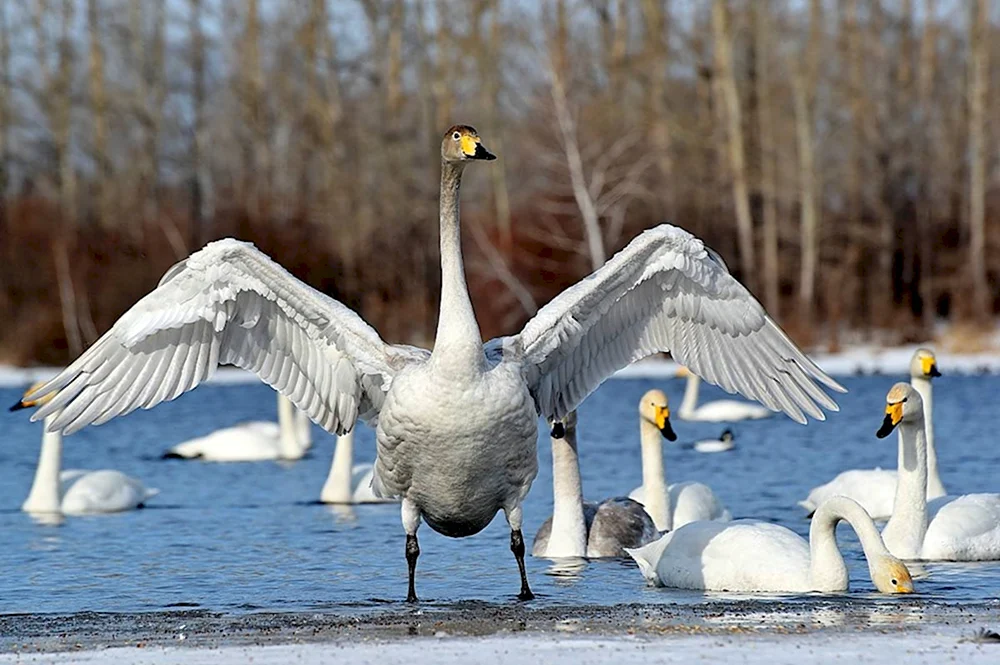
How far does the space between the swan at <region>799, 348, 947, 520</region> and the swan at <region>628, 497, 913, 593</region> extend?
140 inches

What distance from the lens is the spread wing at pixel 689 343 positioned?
9.59 m

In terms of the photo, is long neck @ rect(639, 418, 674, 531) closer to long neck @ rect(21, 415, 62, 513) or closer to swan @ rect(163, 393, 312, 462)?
long neck @ rect(21, 415, 62, 513)

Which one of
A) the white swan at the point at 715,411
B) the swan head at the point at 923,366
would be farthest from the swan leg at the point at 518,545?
the white swan at the point at 715,411

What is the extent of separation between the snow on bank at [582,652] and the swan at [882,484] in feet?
20.3

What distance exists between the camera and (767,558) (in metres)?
9.42

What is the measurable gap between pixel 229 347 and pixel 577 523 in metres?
3.03

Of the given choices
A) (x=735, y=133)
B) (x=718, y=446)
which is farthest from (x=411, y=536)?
(x=735, y=133)

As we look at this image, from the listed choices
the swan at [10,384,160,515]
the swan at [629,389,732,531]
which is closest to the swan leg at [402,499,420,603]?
the swan at [629,389,732,531]

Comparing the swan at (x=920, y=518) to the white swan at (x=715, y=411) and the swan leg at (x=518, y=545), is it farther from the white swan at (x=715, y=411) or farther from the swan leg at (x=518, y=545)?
the white swan at (x=715, y=411)

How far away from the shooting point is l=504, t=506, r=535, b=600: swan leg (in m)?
9.24

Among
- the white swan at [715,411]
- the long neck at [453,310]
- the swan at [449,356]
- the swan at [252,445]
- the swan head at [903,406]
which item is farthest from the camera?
the white swan at [715,411]

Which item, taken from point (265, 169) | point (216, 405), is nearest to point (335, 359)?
point (216, 405)

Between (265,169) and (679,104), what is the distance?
11486mm

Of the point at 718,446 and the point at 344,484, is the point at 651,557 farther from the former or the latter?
the point at 718,446
